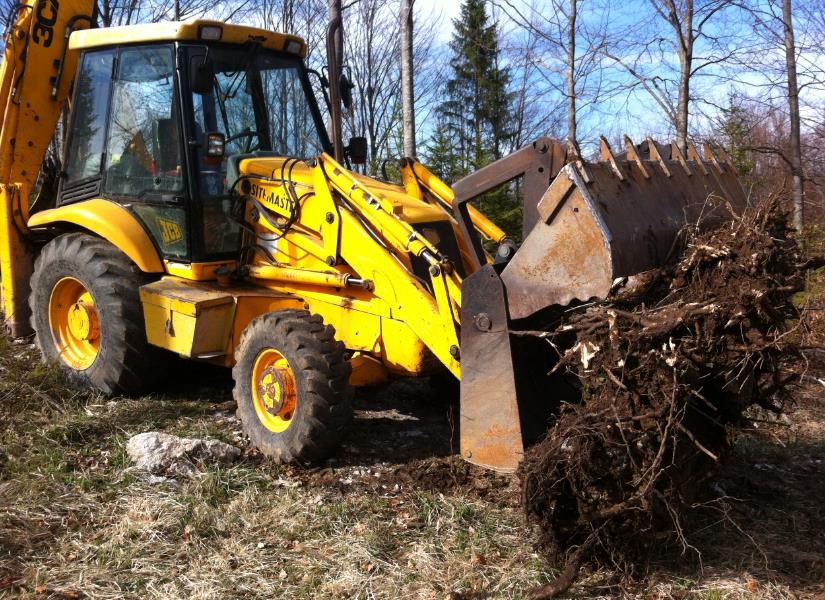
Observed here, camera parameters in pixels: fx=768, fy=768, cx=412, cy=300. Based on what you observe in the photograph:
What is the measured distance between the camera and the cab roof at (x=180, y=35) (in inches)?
215

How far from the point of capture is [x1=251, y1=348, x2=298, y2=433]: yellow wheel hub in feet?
15.6

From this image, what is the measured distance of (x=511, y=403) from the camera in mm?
3902

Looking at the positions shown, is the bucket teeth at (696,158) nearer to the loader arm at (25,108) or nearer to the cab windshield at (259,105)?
the cab windshield at (259,105)

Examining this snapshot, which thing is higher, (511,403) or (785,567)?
(511,403)

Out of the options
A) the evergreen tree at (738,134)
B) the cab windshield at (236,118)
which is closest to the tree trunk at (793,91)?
the evergreen tree at (738,134)

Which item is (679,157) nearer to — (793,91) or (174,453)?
(174,453)

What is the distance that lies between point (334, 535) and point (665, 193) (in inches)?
99.3

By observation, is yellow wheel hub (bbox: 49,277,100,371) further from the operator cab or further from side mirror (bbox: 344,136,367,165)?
side mirror (bbox: 344,136,367,165)

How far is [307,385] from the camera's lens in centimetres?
452

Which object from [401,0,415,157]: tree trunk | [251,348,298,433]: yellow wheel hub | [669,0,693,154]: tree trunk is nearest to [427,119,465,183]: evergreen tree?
[401,0,415,157]: tree trunk

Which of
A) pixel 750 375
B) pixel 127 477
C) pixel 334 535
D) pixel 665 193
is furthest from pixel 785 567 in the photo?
pixel 127 477

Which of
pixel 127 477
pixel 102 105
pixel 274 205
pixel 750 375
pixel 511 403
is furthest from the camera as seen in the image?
pixel 102 105

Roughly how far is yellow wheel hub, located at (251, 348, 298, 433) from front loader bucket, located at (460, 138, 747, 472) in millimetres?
1230

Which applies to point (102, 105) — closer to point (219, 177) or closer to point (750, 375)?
point (219, 177)
